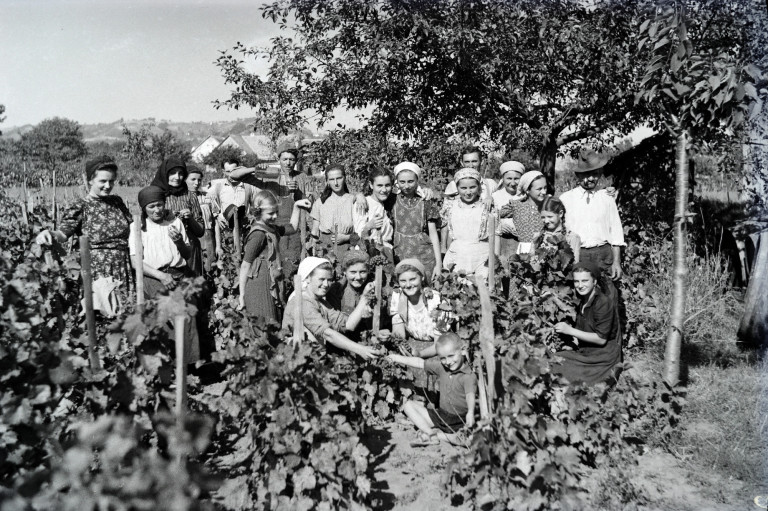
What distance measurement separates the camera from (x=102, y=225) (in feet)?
13.1

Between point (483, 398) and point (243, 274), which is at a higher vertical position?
point (243, 274)

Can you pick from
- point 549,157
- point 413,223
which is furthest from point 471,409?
point 549,157

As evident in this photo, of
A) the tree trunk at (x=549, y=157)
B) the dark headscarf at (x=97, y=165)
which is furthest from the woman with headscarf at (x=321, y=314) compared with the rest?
the tree trunk at (x=549, y=157)

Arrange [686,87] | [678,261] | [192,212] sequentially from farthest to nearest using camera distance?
[192,212] < [678,261] < [686,87]

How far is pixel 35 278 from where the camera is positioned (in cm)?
292

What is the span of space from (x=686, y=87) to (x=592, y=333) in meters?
1.56

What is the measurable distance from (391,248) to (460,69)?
3.32m

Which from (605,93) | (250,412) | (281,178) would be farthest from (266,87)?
(250,412)

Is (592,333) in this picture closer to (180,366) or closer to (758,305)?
(758,305)

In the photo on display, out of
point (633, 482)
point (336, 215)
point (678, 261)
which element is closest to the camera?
point (633, 482)

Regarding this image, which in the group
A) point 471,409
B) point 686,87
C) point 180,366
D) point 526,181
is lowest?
point 471,409

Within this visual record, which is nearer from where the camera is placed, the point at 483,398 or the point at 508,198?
the point at 483,398

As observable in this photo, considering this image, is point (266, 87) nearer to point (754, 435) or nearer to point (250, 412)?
point (250, 412)

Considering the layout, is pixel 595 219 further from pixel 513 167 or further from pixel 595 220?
pixel 513 167
